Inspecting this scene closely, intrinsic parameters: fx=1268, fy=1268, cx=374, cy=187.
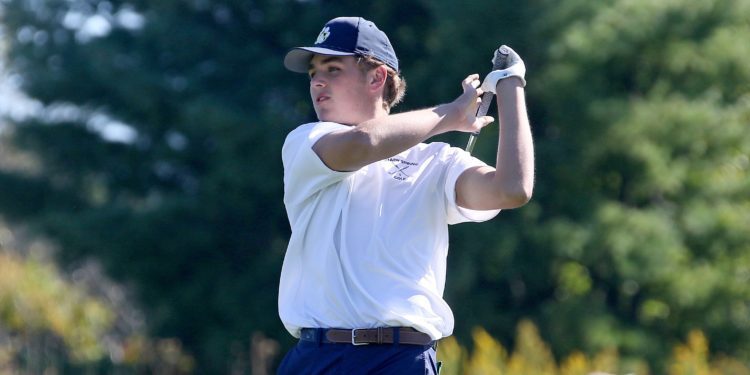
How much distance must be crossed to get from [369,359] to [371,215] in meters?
0.41

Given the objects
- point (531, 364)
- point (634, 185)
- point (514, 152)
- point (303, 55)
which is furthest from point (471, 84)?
point (634, 185)

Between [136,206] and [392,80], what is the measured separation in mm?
11905

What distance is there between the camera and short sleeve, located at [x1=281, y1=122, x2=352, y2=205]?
3.56 meters

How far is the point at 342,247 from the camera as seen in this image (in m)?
3.59

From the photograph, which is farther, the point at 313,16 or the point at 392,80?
A: the point at 313,16

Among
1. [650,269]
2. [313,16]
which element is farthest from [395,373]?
[313,16]

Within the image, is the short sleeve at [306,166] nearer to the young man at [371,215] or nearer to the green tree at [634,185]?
the young man at [371,215]

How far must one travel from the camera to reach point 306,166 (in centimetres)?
359

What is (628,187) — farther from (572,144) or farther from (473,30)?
(473,30)

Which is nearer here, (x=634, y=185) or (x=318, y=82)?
(x=318, y=82)

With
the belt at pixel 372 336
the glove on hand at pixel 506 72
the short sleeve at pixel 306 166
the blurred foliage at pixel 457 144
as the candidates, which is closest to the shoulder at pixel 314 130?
the short sleeve at pixel 306 166

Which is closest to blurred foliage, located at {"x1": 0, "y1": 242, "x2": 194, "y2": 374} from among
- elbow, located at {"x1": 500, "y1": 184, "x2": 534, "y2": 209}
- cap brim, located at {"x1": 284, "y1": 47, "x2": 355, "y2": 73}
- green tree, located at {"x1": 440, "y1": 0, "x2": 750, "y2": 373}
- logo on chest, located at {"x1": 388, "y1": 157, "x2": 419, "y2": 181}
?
green tree, located at {"x1": 440, "y1": 0, "x2": 750, "y2": 373}

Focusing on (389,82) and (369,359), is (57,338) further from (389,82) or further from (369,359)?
(369,359)

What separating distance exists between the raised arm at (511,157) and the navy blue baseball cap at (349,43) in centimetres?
51
